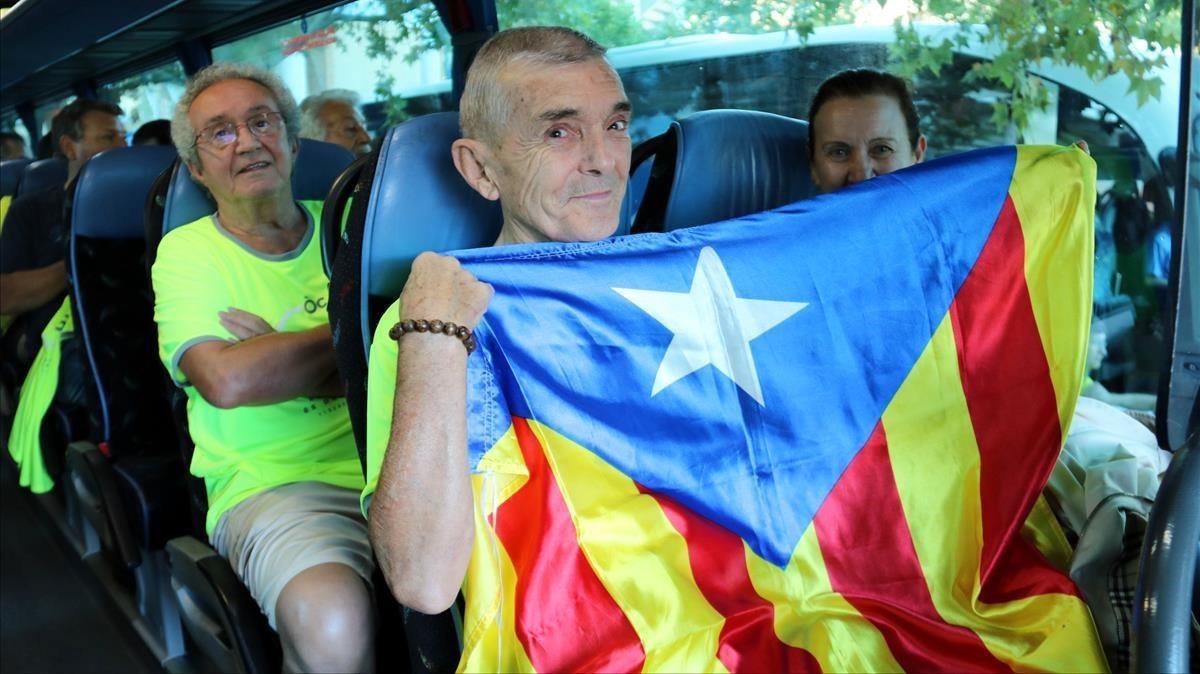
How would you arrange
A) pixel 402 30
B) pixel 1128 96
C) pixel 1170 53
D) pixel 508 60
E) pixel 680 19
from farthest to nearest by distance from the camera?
pixel 402 30, pixel 680 19, pixel 1128 96, pixel 1170 53, pixel 508 60

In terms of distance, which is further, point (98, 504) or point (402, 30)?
point (402, 30)

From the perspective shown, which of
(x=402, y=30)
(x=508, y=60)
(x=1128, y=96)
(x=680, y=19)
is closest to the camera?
(x=508, y=60)

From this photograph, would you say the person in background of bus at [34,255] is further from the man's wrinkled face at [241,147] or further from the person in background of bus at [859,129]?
the person in background of bus at [859,129]

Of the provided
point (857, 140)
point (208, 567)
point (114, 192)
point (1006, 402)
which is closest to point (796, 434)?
point (1006, 402)

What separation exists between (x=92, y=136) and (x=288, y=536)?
334 centimetres

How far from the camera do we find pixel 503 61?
5.69 feet

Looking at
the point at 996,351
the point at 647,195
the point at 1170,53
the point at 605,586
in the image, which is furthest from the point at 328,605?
the point at 1170,53

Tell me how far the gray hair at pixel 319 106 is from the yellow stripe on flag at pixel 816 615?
3.44 m

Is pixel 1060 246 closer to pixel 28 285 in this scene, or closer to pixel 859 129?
pixel 859 129

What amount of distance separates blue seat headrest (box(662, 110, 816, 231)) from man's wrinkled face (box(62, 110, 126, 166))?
353cm

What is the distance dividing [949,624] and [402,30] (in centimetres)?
354

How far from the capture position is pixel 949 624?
1.62 m

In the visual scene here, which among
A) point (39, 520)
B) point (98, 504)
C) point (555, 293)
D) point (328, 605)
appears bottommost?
point (39, 520)

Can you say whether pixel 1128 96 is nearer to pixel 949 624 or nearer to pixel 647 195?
pixel 647 195
